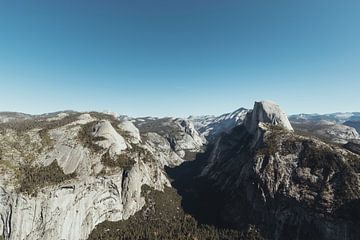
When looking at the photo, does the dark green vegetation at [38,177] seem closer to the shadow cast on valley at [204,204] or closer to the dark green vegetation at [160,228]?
the dark green vegetation at [160,228]

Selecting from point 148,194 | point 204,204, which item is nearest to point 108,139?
point 148,194

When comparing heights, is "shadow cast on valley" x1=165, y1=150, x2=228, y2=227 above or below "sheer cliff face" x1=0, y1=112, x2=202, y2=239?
below

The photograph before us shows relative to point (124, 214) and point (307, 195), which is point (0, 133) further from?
point (307, 195)

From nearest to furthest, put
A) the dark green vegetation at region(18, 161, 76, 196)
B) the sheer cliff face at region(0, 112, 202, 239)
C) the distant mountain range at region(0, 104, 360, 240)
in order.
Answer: the distant mountain range at region(0, 104, 360, 240) < the sheer cliff face at region(0, 112, 202, 239) < the dark green vegetation at region(18, 161, 76, 196)

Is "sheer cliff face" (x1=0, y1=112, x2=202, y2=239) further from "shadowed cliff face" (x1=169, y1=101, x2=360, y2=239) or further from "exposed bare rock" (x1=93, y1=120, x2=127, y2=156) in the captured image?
"shadowed cliff face" (x1=169, y1=101, x2=360, y2=239)

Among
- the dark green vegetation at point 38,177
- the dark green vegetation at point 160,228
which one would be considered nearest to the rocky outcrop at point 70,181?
the dark green vegetation at point 38,177

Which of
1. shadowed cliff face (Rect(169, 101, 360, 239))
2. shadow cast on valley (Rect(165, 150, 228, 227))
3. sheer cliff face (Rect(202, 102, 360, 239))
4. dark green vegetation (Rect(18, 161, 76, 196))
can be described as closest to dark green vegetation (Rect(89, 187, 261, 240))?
shadow cast on valley (Rect(165, 150, 228, 227))

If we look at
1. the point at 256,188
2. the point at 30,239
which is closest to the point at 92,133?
the point at 30,239
